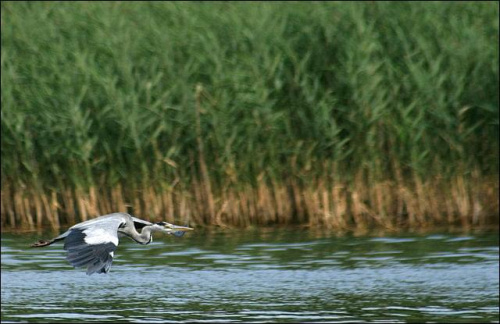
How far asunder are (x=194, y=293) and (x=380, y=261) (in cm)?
226

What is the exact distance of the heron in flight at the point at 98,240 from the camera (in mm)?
4980

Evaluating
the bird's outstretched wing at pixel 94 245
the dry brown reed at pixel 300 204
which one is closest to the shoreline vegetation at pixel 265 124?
the dry brown reed at pixel 300 204

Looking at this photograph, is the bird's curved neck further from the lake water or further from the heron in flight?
the lake water

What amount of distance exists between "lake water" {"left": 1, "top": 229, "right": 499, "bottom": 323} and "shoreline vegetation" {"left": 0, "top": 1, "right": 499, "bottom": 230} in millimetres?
289

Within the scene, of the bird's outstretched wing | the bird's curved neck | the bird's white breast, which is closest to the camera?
the bird's outstretched wing

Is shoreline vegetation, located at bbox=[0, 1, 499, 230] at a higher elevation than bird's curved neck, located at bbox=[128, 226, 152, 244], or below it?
higher

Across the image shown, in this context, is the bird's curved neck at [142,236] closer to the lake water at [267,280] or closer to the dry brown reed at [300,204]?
the lake water at [267,280]

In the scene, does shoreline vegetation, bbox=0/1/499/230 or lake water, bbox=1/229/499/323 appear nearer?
lake water, bbox=1/229/499/323

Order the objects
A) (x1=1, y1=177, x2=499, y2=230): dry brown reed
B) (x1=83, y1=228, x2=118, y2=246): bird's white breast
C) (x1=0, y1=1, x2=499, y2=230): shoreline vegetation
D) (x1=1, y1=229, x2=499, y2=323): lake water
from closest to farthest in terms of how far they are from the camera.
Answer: (x1=83, y1=228, x2=118, y2=246): bird's white breast
(x1=1, y1=229, x2=499, y2=323): lake water
(x1=0, y1=1, x2=499, y2=230): shoreline vegetation
(x1=1, y1=177, x2=499, y2=230): dry brown reed

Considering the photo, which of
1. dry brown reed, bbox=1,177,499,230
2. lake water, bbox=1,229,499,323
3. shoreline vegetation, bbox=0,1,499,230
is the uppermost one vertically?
shoreline vegetation, bbox=0,1,499,230

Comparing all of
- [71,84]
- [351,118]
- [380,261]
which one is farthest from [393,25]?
[71,84]

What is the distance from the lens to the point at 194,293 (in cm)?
1114

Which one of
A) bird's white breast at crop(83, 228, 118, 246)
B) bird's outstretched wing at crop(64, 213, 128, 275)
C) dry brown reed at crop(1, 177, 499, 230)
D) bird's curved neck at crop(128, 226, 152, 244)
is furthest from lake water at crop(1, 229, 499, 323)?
bird's white breast at crop(83, 228, 118, 246)

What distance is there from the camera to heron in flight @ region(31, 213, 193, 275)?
196 inches
